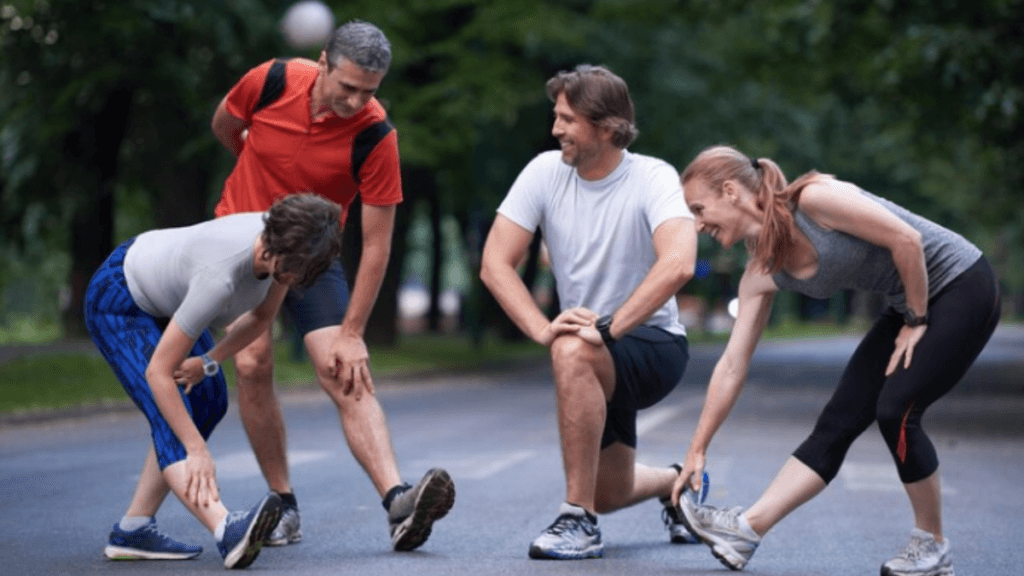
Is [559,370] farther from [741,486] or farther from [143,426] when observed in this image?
A: [143,426]

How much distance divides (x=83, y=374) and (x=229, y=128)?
12.2 metres

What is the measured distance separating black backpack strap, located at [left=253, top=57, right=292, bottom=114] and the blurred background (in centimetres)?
1231

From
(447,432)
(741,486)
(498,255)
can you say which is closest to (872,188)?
(447,432)

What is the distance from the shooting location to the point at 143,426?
14.6 meters

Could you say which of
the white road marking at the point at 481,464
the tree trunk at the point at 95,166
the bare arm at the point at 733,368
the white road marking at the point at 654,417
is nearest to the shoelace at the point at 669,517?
the bare arm at the point at 733,368

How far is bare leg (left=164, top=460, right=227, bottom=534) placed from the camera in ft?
19.4

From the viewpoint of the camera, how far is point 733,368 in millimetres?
6152

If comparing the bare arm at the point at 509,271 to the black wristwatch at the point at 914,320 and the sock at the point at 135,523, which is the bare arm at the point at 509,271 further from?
the sock at the point at 135,523

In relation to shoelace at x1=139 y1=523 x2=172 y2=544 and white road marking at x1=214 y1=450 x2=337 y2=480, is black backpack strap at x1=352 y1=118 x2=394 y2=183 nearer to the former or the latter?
shoelace at x1=139 y1=523 x2=172 y2=544

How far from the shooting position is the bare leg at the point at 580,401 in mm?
6379

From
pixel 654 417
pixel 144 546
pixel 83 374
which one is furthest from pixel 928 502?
pixel 83 374

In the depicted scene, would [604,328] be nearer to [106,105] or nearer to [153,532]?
[153,532]

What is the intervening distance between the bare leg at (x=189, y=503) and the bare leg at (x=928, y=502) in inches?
90.4

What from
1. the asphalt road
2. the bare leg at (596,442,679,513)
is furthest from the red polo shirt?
the asphalt road
